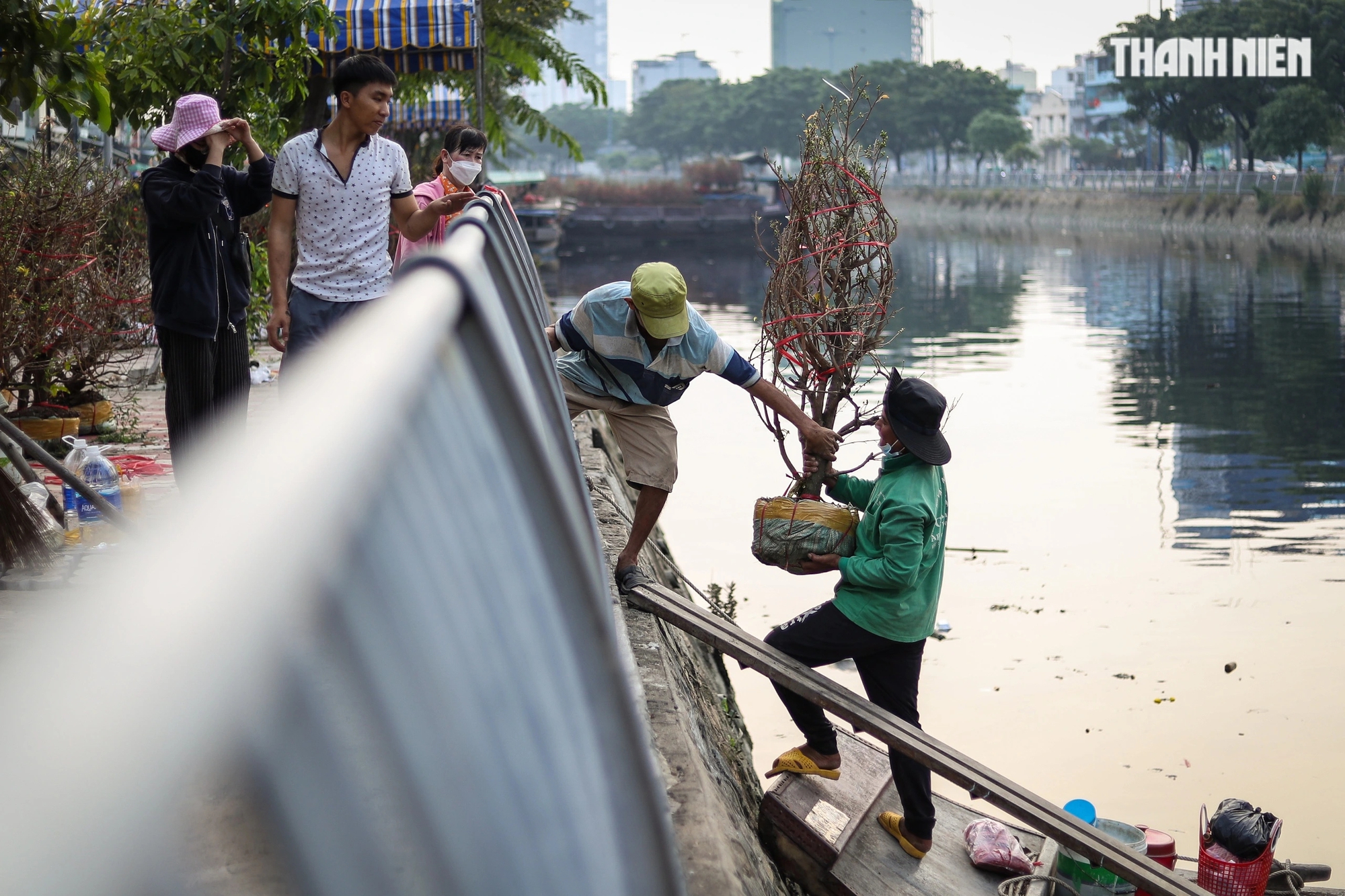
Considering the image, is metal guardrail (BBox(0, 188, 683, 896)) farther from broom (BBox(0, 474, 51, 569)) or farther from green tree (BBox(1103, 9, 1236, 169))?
green tree (BBox(1103, 9, 1236, 169))

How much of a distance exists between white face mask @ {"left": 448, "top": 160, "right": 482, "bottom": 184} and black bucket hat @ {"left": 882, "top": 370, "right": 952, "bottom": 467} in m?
2.08

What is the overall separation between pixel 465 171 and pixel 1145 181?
1931 inches

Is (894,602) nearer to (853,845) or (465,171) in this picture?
(853,845)

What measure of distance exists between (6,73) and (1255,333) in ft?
67.0

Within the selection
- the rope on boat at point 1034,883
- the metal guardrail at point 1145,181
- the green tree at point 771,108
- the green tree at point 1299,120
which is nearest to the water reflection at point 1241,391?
the rope on boat at point 1034,883

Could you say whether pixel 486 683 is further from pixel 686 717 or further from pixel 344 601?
pixel 686 717

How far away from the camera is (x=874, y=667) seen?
4.16m

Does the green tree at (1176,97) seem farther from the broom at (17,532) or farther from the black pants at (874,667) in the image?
the broom at (17,532)

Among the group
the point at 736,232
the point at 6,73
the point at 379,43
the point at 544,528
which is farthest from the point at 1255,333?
the point at 736,232

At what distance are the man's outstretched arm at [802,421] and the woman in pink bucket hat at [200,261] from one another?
165cm

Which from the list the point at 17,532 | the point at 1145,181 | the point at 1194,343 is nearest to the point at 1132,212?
the point at 1145,181

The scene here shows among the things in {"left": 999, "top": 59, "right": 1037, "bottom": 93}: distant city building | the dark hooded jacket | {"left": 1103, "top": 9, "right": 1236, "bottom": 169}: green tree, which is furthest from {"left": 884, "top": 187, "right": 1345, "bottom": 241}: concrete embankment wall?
{"left": 999, "top": 59, "right": 1037, "bottom": 93}: distant city building

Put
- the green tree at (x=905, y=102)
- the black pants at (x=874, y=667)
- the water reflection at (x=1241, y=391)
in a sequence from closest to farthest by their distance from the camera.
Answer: the black pants at (x=874, y=667), the water reflection at (x=1241, y=391), the green tree at (x=905, y=102)

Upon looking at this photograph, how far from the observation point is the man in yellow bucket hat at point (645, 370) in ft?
13.4
